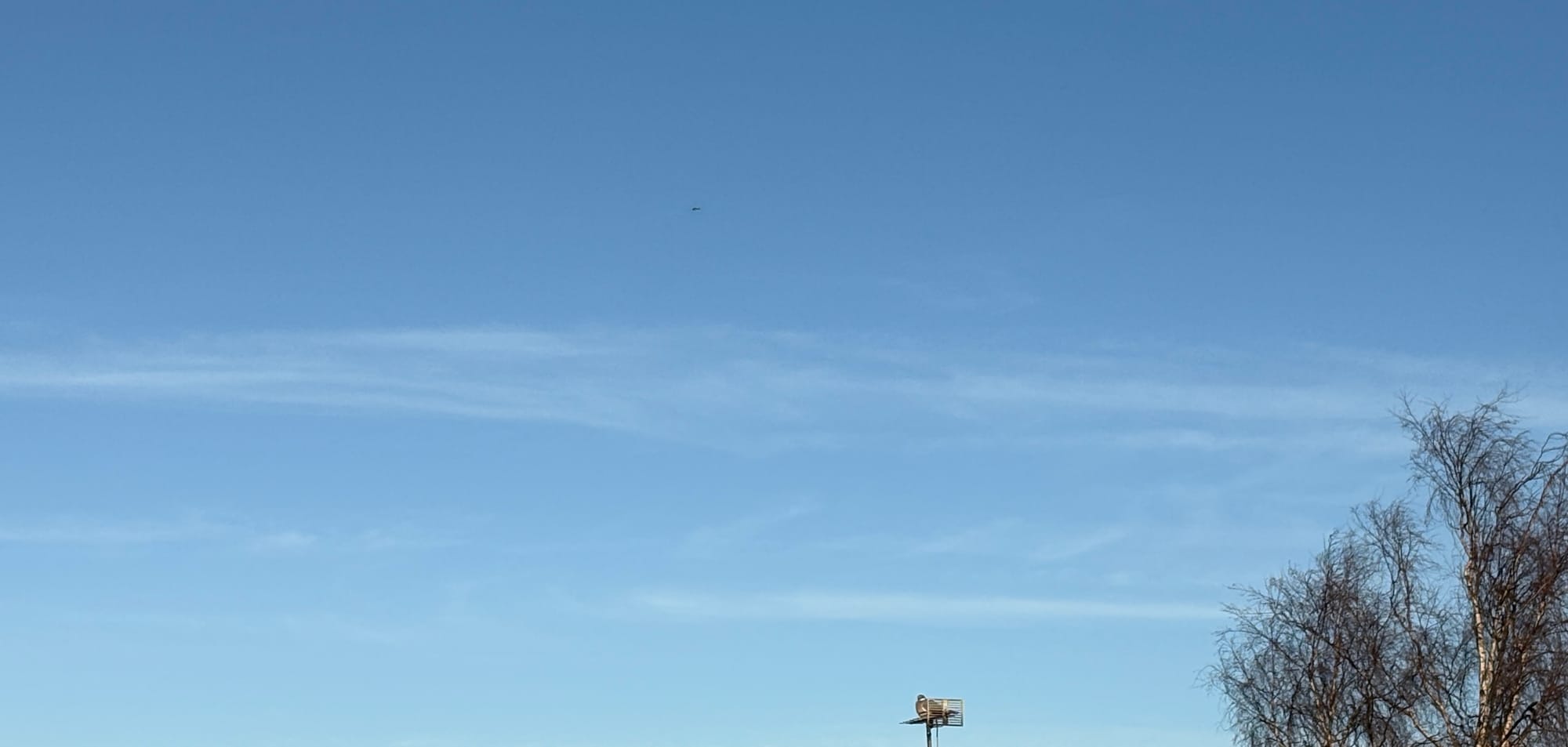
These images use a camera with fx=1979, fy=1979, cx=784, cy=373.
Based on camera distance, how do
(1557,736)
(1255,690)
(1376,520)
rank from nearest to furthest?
(1557,736) → (1376,520) → (1255,690)

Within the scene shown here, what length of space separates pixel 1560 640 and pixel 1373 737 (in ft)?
20.7

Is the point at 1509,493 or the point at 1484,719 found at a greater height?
the point at 1509,493

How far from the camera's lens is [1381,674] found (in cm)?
4784

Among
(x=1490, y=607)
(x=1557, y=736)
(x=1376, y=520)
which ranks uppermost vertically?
(x=1376, y=520)

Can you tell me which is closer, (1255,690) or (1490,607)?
(1490,607)

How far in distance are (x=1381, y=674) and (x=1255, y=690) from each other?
7.20 m

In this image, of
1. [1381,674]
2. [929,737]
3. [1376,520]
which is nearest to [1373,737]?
[1381,674]

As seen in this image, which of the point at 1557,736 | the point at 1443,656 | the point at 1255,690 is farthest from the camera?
the point at 1255,690

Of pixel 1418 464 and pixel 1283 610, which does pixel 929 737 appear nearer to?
pixel 1283 610

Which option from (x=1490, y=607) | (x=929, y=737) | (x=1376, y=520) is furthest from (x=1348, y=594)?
(x=929, y=737)

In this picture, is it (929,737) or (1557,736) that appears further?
(929,737)

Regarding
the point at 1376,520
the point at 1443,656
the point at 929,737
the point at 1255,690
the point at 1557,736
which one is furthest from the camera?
the point at 929,737

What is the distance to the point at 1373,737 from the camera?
48.7 m

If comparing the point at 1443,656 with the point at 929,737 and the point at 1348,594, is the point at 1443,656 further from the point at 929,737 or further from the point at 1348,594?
the point at 929,737
